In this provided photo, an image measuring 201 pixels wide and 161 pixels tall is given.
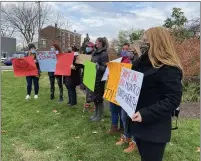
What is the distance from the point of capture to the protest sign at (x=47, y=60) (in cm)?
969

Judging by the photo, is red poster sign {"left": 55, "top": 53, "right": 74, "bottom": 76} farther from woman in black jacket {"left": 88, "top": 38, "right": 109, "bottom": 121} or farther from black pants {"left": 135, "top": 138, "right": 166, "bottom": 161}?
black pants {"left": 135, "top": 138, "right": 166, "bottom": 161}

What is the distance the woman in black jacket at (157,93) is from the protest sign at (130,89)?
0.19 feet

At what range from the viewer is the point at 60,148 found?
223 inches

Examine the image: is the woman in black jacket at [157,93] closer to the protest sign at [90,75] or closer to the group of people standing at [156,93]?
the group of people standing at [156,93]

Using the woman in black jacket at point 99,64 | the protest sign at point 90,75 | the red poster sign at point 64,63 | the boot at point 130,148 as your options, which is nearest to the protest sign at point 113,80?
the boot at point 130,148

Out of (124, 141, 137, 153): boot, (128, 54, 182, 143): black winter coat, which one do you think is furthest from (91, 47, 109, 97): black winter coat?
(128, 54, 182, 143): black winter coat

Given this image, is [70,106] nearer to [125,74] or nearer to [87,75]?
[87,75]

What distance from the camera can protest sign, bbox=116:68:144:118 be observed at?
309cm

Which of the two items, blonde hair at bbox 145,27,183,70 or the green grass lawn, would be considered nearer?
blonde hair at bbox 145,27,183,70

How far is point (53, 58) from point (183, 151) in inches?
215

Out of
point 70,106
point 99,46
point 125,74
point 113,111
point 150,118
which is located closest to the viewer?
point 150,118

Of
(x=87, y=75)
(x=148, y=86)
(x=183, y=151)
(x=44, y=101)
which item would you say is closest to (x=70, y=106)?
(x=44, y=101)

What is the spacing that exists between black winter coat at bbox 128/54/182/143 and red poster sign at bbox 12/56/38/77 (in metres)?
7.56

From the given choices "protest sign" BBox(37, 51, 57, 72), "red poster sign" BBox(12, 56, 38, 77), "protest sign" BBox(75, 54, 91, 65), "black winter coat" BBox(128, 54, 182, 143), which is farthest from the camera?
"red poster sign" BBox(12, 56, 38, 77)
